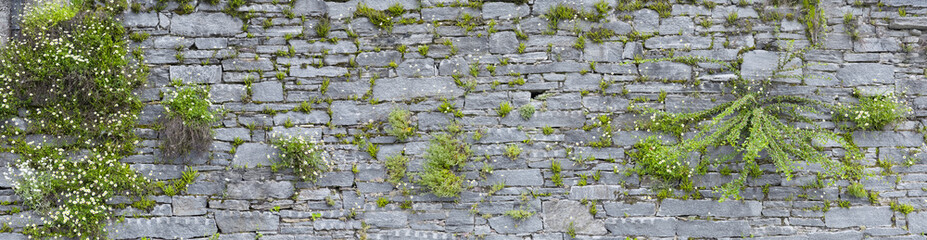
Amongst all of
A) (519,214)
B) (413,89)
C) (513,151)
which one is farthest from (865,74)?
(413,89)

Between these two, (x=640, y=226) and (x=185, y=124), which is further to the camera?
(x=640, y=226)

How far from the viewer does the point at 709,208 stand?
447 cm

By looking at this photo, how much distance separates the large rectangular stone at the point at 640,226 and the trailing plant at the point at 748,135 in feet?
1.07

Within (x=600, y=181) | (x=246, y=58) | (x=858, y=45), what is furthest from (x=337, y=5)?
(x=858, y=45)

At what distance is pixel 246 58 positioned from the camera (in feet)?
15.0

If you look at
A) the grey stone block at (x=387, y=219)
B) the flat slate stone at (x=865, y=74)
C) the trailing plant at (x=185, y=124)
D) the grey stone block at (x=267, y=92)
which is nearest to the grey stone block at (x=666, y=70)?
the flat slate stone at (x=865, y=74)

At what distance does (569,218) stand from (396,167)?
1.38 meters

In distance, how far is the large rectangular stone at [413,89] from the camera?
4555 mm

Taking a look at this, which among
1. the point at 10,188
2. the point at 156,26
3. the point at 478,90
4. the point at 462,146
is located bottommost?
the point at 10,188

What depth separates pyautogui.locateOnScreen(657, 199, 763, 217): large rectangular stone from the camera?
14.7ft

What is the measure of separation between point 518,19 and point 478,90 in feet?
2.13

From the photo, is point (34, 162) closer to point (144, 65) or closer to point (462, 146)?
point (144, 65)

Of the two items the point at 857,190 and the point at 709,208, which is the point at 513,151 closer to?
the point at 709,208

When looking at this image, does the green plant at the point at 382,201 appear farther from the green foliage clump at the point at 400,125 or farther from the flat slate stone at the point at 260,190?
the flat slate stone at the point at 260,190
